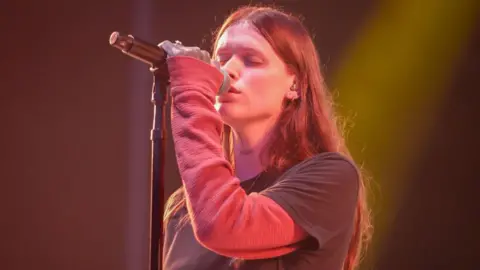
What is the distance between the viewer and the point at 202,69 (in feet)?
2.85

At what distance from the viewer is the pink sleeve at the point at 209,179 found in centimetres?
83

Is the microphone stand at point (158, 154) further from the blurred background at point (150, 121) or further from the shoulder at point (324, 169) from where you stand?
the blurred background at point (150, 121)

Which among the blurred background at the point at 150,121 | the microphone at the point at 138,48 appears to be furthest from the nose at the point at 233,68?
the blurred background at the point at 150,121

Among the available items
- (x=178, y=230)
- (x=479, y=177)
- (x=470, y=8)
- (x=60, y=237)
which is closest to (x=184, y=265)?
(x=178, y=230)

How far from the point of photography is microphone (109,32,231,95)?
2.63 ft

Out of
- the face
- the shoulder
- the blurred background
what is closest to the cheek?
the face

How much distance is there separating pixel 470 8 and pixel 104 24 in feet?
4.43

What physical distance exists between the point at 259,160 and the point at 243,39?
23 cm

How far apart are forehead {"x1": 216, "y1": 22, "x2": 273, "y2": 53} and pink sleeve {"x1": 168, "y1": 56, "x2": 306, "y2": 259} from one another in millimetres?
207

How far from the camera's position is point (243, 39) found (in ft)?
3.56

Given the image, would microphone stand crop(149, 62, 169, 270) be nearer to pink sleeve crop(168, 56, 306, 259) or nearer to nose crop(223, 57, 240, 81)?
pink sleeve crop(168, 56, 306, 259)

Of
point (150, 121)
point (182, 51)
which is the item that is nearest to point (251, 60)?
point (182, 51)

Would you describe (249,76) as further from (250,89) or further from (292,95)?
(292,95)

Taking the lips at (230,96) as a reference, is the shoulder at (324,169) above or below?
below
